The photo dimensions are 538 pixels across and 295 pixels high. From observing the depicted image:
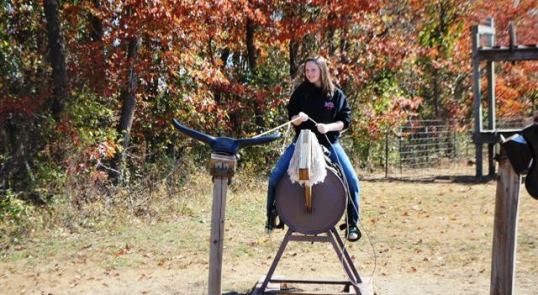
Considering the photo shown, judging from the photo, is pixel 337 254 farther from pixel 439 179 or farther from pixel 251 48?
pixel 439 179

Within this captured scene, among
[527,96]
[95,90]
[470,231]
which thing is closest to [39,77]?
[95,90]

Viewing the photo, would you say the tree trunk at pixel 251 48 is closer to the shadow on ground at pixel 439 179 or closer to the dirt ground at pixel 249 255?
the shadow on ground at pixel 439 179

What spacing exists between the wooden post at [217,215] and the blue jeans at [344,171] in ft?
5.96

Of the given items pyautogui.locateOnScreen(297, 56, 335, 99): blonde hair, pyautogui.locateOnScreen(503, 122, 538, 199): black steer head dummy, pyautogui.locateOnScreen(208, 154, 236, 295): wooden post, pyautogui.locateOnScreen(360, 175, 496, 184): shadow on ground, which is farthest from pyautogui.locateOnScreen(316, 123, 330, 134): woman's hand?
pyautogui.locateOnScreen(360, 175, 496, 184): shadow on ground

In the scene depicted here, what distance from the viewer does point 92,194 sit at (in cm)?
1115

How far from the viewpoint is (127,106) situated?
1388 centimetres

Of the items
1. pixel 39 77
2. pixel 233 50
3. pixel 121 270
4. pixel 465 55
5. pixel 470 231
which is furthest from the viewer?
pixel 465 55

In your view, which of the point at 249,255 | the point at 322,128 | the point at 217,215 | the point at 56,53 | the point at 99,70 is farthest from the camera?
the point at 99,70

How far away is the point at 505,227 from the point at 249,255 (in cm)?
471

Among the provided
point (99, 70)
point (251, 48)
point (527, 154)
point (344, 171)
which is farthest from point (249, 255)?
point (251, 48)

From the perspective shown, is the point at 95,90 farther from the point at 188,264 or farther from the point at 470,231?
the point at 470,231

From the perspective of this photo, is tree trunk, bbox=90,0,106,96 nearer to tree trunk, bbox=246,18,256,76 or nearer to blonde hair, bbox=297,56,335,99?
tree trunk, bbox=246,18,256,76

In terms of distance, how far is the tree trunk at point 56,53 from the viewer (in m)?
12.2

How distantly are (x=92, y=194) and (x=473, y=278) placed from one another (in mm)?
6363
